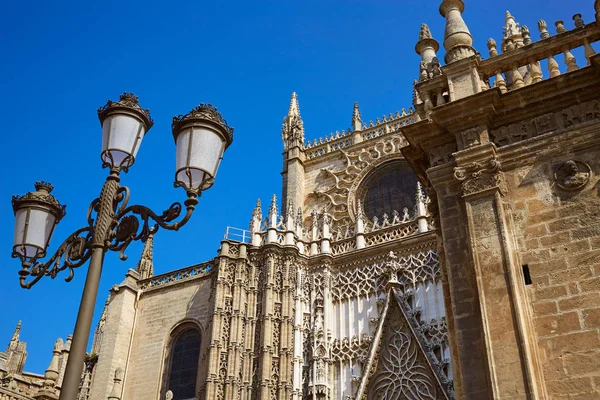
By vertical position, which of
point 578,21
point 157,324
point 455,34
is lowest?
point 157,324

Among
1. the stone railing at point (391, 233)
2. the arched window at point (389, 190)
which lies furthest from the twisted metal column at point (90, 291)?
the arched window at point (389, 190)

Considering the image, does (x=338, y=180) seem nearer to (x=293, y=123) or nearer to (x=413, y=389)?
(x=293, y=123)

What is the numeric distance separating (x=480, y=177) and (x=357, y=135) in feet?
58.8

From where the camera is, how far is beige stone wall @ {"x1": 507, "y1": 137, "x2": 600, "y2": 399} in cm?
657

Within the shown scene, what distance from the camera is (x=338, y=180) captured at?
81.2 ft

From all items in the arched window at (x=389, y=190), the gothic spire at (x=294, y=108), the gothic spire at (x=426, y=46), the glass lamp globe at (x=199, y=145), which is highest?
the gothic spire at (x=294, y=108)

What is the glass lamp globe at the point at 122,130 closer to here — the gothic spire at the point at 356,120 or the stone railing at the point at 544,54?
the stone railing at the point at 544,54

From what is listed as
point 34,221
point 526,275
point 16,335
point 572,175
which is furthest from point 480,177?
point 16,335

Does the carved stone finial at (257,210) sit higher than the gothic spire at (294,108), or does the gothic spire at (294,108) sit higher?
the gothic spire at (294,108)

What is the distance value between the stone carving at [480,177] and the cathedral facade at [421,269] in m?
0.02

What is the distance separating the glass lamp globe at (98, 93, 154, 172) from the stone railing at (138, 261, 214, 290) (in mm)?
15392

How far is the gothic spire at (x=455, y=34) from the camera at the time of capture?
9.09 meters

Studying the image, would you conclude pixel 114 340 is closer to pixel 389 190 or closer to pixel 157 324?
pixel 157 324

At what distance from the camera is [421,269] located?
18328mm
